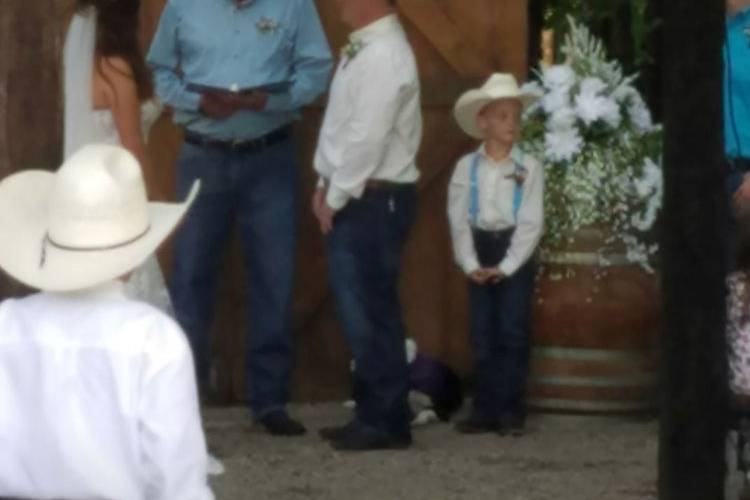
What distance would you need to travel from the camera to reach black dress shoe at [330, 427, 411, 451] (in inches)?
362

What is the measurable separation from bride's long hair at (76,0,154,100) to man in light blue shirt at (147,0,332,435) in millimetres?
856

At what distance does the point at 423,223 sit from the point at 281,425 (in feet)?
3.86

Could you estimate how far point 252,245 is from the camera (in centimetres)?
948

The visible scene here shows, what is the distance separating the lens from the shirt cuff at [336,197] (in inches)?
350

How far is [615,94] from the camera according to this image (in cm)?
985

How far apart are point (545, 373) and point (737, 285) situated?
2.34 metres

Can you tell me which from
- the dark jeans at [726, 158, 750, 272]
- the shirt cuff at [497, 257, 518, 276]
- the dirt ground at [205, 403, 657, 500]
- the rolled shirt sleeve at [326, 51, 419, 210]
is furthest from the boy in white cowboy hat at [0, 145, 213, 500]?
the shirt cuff at [497, 257, 518, 276]

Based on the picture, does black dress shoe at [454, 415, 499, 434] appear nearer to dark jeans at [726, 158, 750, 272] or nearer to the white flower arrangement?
the white flower arrangement

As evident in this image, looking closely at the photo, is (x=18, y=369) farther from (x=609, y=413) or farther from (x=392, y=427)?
(x=609, y=413)

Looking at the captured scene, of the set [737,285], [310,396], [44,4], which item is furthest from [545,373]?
[44,4]

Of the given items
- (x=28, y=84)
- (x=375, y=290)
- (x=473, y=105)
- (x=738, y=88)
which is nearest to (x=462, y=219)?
(x=473, y=105)

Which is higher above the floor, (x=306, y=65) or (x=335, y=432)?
(x=306, y=65)

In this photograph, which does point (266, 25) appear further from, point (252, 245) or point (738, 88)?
point (738, 88)

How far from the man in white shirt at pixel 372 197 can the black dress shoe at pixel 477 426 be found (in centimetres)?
46
